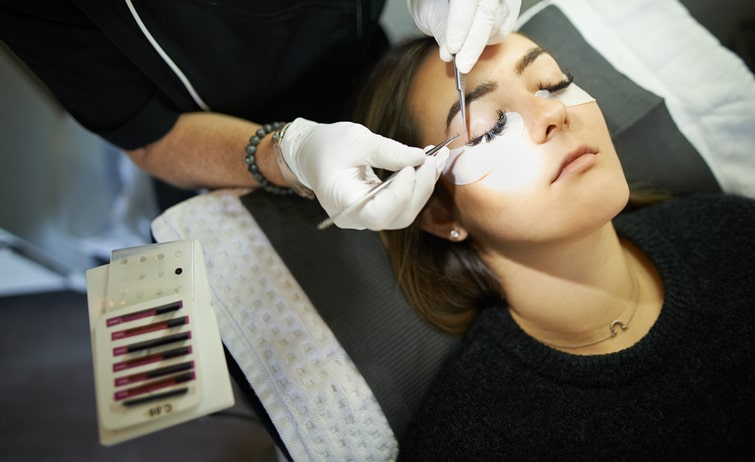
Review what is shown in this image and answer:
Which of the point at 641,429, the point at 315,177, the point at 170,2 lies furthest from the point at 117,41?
the point at 641,429

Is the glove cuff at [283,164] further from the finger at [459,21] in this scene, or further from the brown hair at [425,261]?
Answer: the finger at [459,21]

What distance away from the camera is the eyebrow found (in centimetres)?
80

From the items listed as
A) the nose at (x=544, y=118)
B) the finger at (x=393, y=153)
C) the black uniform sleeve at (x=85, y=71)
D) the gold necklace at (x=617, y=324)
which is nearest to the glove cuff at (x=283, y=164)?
the finger at (x=393, y=153)

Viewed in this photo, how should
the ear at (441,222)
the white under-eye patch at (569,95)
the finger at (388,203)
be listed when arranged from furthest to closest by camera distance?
1. the ear at (441,222)
2. the white under-eye patch at (569,95)
3. the finger at (388,203)

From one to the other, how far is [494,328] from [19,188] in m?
1.39

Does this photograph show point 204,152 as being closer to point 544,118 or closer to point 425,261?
point 425,261

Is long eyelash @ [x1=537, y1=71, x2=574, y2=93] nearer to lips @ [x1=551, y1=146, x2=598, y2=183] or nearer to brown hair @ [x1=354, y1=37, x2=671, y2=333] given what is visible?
lips @ [x1=551, y1=146, x2=598, y2=183]

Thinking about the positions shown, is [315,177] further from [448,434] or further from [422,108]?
[448,434]

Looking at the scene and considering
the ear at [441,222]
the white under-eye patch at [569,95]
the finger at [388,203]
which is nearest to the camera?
the finger at [388,203]

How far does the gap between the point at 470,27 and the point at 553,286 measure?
0.51m

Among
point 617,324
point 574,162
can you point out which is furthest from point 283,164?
point 617,324

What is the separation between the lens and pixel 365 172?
81cm

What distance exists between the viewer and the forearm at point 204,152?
1007mm

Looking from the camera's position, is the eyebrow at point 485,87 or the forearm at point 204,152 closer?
the eyebrow at point 485,87
